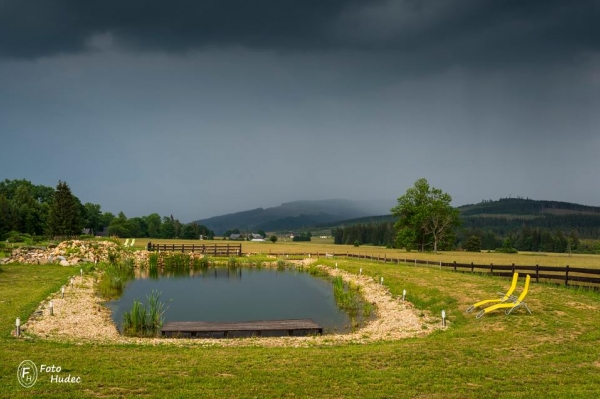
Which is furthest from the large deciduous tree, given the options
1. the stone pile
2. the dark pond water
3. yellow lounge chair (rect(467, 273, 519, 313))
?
yellow lounge chair (rect(467, 273, 519, 313))

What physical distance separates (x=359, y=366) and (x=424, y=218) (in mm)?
65256

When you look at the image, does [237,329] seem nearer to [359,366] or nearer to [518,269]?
[359,366]

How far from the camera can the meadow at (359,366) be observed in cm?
896

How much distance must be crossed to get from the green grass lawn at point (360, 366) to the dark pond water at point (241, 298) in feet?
23.5

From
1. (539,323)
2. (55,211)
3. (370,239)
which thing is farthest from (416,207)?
(370,239)

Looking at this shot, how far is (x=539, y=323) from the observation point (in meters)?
15.9

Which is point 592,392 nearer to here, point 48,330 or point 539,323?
point 539,323

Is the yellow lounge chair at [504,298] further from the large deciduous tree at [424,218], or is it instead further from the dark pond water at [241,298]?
the large deciduous tree at [424,218]
